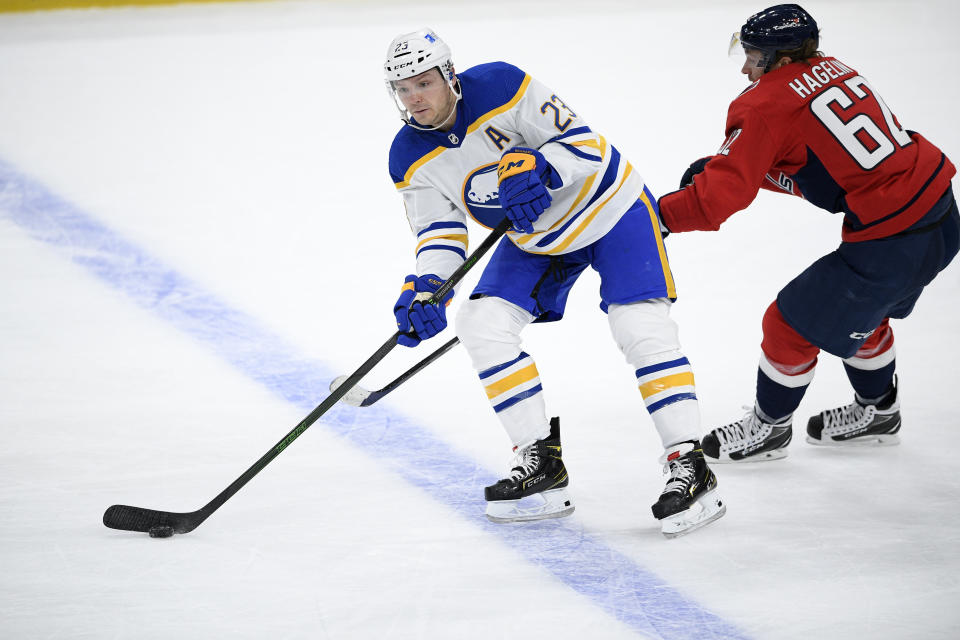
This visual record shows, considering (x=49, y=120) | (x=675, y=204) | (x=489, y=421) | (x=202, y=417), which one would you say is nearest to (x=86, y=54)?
(x=49, y=120)

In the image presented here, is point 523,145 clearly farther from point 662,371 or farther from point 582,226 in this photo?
Answer: point 662,371

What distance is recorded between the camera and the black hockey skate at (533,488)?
7.12 ft

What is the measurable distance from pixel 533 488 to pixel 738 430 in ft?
2.16

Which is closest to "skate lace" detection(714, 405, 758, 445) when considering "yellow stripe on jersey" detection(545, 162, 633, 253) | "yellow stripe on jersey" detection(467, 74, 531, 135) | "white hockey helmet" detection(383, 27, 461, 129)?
"yellow stripe on jersey" detection(545, 162, 633, 253)

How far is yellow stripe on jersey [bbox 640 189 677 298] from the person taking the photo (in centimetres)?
214

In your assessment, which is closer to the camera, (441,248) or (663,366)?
(663,366)

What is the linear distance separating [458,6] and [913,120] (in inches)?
127

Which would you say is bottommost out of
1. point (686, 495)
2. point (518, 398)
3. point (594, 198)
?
point (686, 495)

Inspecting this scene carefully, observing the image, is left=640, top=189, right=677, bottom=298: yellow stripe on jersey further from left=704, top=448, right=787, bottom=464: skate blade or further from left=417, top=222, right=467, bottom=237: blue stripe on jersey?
left=704, top=448, right=787, bottom=464: skate blade

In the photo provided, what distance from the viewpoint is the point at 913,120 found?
4535 mm

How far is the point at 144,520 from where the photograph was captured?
2.13 meters

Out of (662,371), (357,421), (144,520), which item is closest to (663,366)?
(662,371)

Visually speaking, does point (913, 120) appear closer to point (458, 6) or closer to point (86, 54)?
point (458, 6)

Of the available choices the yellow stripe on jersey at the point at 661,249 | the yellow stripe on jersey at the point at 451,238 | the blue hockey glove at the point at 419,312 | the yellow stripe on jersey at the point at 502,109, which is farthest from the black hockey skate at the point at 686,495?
the yellow stripe on jersey at the point at 502,109
